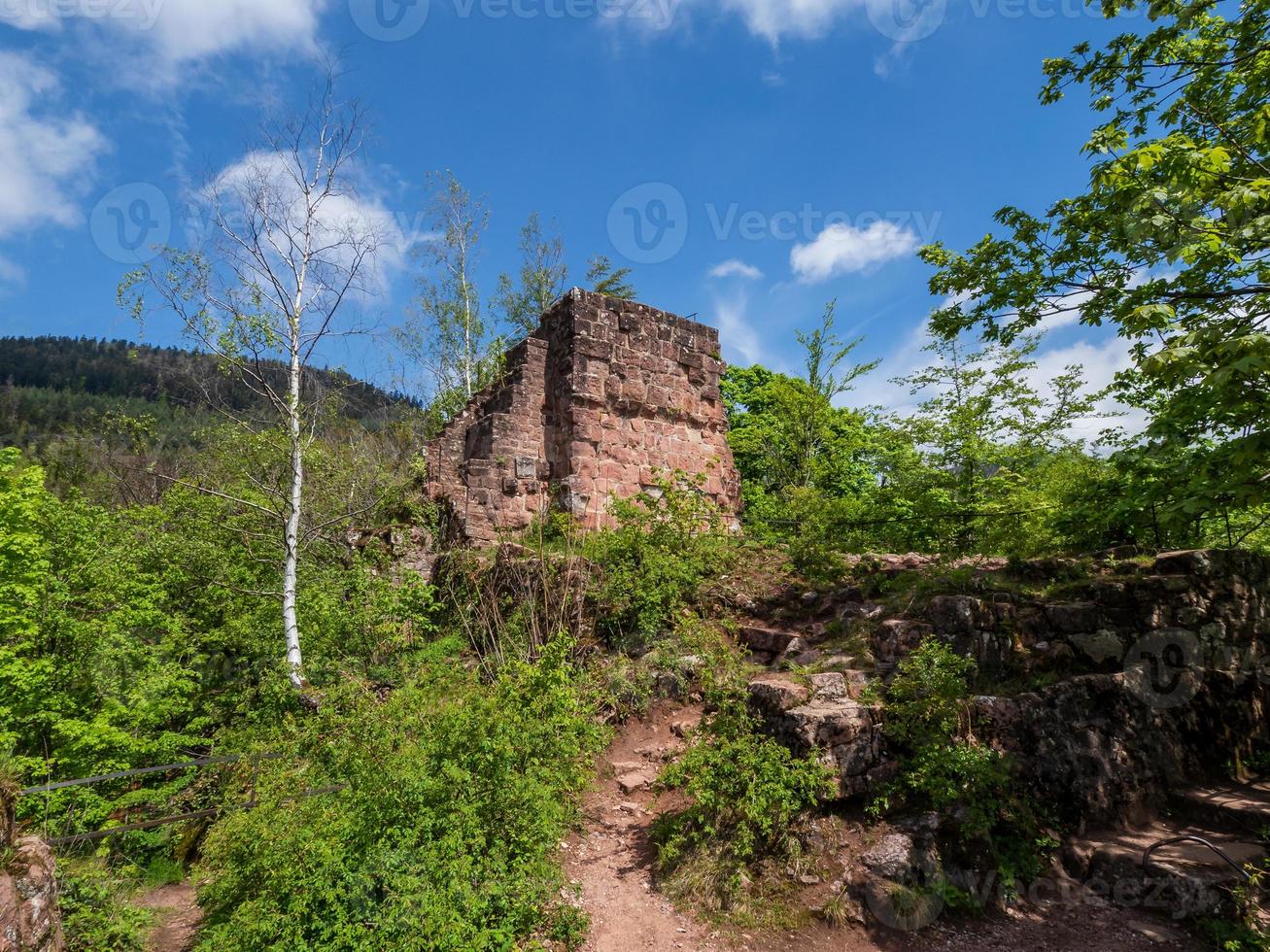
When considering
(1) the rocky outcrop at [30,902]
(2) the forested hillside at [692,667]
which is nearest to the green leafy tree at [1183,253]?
(2) the forested hillside at [692,667]

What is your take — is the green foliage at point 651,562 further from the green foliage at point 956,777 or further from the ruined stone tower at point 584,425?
the green foliage at point 956,777

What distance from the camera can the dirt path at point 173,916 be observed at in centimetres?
492

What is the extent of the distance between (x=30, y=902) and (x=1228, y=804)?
8.63 metres

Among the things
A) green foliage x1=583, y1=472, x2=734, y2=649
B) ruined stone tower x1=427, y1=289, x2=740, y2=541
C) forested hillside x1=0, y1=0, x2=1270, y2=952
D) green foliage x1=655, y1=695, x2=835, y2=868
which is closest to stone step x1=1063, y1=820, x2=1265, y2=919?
forested hillside x1=0, y1=0, x2=1270, y2=952

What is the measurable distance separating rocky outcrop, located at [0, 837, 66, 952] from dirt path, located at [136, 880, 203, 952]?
0.96m

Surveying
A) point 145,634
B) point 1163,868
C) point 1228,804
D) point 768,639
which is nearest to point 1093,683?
point 1228,804

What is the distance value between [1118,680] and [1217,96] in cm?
603

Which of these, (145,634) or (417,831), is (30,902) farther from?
(145,634)

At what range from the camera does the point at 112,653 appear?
675 centimetres

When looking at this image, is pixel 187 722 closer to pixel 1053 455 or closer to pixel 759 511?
pixel 759 511

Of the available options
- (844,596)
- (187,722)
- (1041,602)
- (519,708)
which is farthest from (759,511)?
(187,722)

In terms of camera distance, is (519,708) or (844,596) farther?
(844,596)

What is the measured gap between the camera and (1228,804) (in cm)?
516

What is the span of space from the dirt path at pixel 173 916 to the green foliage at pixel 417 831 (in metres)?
0.31
